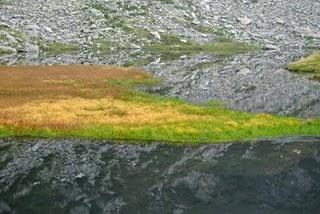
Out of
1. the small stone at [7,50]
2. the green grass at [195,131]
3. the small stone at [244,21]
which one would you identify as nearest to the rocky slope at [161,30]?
the small stone at [244,21]

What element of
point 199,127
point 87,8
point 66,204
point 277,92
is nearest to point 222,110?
point 199,127

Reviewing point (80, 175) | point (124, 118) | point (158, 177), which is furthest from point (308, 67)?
point (80, 175)

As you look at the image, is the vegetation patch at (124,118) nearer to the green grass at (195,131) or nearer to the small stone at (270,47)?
the green grass at (195,131)

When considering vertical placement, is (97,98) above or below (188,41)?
above

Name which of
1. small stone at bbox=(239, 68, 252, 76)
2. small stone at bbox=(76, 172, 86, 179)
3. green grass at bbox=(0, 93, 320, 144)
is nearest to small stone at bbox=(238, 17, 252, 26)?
small stone at bbox=(239, 68, 252, 76)

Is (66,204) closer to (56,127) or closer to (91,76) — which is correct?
(56,127)

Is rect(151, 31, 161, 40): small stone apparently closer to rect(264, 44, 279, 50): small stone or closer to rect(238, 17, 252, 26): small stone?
rect(264, 44, 279, 50): small stone

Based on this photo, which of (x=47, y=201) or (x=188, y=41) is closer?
(x=47, y=201)
